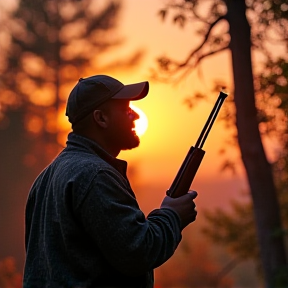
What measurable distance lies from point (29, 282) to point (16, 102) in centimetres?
2954

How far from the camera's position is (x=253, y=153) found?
34.9 ft

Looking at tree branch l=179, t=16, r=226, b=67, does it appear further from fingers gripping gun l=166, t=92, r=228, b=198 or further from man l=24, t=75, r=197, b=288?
man l=24, t=75, r=197, b=288

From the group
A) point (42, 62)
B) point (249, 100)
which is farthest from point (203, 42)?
point (42, 62)

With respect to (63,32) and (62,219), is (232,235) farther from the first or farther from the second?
(63,32)

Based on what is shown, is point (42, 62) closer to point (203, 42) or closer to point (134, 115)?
point (203, 42)

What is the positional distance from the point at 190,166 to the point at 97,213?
56cm

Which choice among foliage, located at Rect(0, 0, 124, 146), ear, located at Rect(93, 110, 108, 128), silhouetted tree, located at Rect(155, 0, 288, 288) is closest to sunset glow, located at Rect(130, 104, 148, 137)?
ear, located at Rect(93, 110, 108, 128)

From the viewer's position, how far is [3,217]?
3522 centimetres

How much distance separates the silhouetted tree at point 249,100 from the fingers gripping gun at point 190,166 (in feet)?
22.3

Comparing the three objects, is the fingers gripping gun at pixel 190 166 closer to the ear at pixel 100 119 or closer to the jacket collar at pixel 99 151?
the jacket collar at pixel 99 151

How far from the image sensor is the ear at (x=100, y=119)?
2.86m

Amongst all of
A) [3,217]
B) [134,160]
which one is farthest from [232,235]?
[3,217]

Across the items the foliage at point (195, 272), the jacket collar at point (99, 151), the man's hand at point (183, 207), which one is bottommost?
the man's hand at point (183, 207)

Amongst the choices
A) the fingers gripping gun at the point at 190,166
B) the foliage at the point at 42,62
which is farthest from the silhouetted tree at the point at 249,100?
the foliage at the point at 42,62
